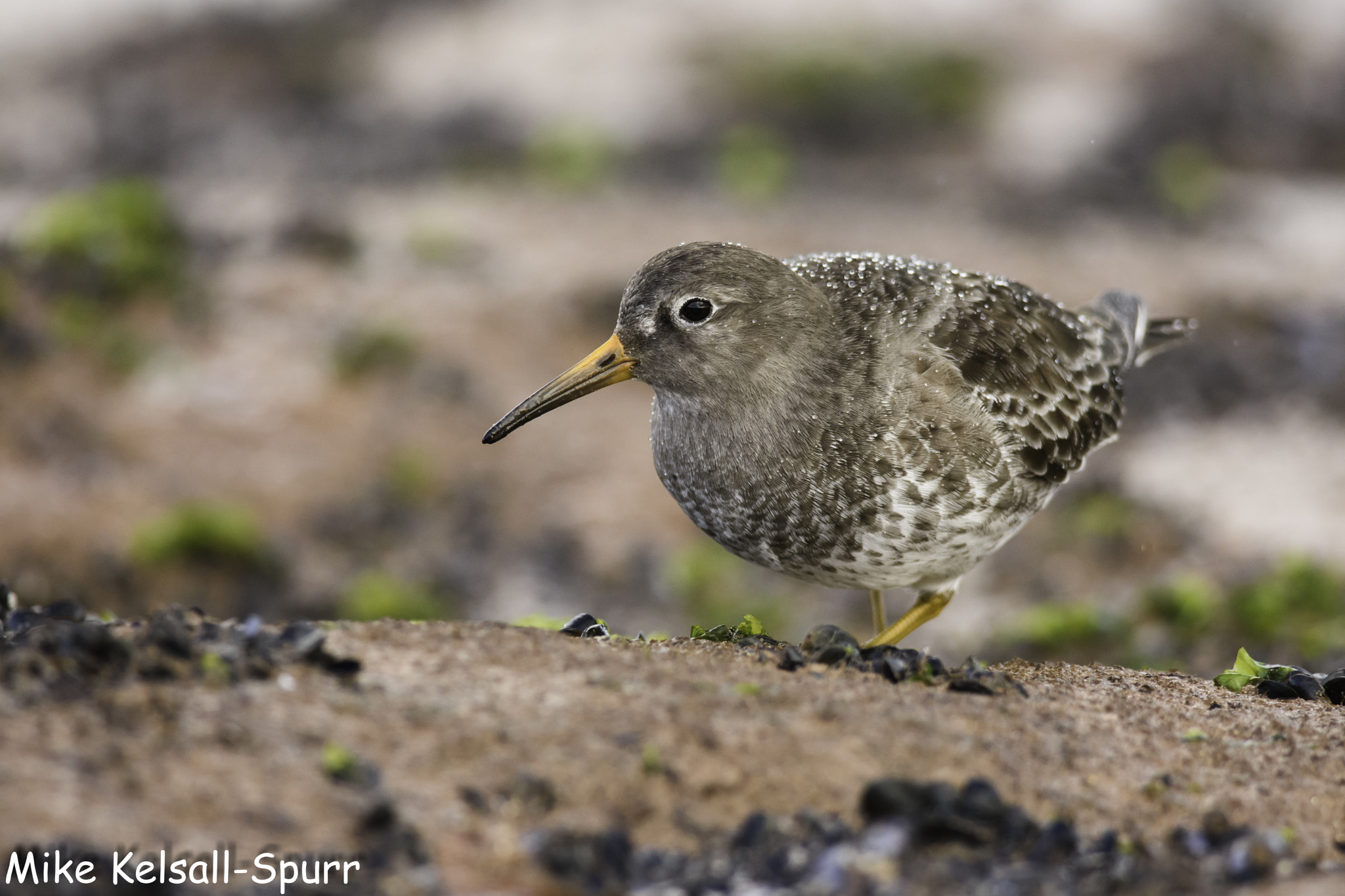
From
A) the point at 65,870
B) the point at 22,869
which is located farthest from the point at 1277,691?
the point at 22,869

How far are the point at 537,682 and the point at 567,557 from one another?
26.8 feet

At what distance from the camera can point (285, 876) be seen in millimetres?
4383

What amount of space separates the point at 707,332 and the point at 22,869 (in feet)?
14.4

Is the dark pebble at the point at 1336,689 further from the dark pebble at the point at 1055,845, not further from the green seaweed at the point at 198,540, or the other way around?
the green seaweed at the point at 198,540

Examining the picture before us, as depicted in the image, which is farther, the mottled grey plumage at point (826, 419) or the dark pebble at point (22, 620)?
the mottled grey plumage at point (826, 419)

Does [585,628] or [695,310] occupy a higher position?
[695,310]

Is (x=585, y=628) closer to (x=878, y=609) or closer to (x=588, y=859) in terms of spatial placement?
(x=588, y=859)

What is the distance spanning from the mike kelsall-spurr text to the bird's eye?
373cm

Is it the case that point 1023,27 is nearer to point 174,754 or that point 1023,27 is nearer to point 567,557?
point 567,557

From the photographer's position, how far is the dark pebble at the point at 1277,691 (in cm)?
718

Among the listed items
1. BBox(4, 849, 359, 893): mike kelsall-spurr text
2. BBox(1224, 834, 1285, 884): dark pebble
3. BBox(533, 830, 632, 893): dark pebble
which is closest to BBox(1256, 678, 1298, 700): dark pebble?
BBox(1224, 834, 1285, 884): dark pebble

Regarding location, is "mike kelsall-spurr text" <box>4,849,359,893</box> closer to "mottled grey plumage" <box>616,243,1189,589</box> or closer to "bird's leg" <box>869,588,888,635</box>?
"mottled grey plumage" <box>616,243,1189,589</box>

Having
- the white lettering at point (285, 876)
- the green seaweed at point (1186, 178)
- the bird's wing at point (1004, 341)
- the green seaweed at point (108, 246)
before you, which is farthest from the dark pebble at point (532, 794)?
the green seaweed at point (1186, 178)

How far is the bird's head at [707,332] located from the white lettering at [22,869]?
3758 mm
